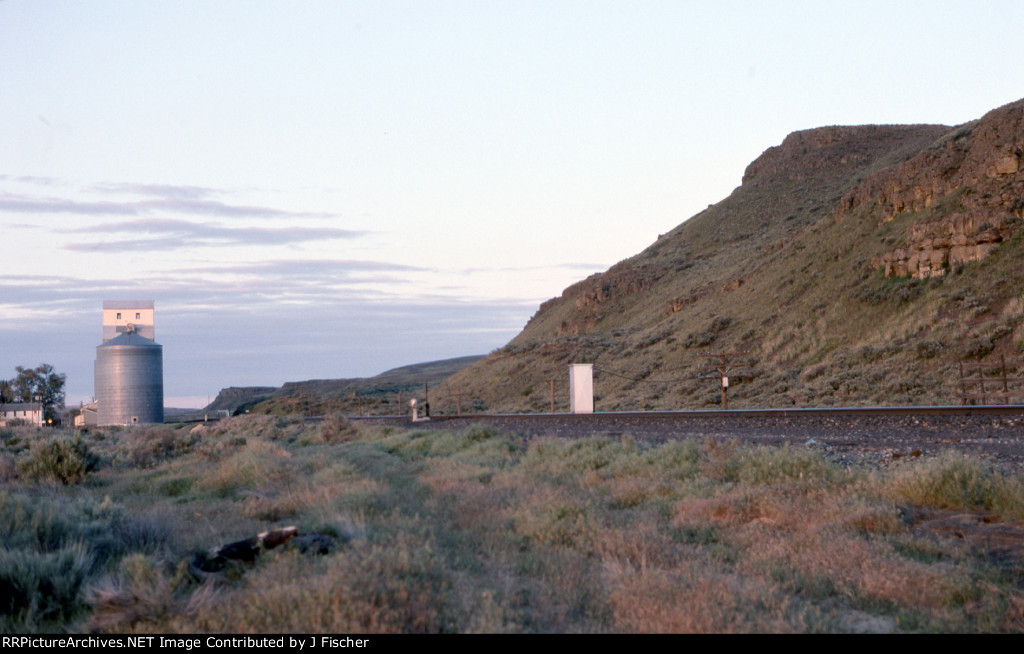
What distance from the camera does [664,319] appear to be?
55.6 m

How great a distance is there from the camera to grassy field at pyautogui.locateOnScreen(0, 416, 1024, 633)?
4988 millimetres

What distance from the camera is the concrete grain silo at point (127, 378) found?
1529 inches

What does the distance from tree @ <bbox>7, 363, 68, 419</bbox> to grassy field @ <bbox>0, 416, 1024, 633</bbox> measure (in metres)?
69.2

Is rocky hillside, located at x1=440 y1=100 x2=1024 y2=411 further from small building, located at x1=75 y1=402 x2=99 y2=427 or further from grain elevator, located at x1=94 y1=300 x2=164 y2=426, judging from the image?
small building, located at x1=75 y1=402 x2=99 y2=427

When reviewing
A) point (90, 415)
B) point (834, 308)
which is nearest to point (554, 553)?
point (834, 308)

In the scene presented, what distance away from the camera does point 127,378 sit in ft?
128

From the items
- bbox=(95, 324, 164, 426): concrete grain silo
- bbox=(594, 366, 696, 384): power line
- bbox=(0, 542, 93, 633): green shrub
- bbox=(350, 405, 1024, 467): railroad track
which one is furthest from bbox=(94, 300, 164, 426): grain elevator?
bbox=(0, 542, 93, 633): green shrub

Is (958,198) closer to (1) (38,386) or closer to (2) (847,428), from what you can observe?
(2) (847,428)

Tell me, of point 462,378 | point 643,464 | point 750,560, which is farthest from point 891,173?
point 750,560

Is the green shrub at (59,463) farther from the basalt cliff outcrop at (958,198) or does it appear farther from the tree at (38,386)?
the tree at (38,386)

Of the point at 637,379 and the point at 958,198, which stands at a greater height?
the point at 958,198

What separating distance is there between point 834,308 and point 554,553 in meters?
35.5
